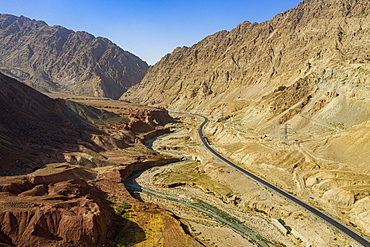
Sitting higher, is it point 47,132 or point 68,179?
point 47,132

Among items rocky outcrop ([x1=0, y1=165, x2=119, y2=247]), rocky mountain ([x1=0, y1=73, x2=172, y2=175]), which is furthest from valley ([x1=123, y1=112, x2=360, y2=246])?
rocky mountain ([x1=0, y1=73, x2=172, y2=175])

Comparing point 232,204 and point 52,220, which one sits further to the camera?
point 232,204

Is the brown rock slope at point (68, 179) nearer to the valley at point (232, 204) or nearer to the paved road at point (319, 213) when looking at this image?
the valley at point (232, 204)

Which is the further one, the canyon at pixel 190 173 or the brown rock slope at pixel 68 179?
the canyon at pixel 190 173

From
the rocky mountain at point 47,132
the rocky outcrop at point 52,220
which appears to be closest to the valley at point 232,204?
the rocky outcrop at point 52,220

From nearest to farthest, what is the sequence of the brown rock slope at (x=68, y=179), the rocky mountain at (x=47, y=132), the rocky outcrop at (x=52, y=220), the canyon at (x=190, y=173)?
1. the rocky outcrop at (x=52, y=220)
2. the brown rock slope at (x=68, y=179)
3. the canyon at (x=190, y=173)
4. the rocky mountain at (x=47, y=132)

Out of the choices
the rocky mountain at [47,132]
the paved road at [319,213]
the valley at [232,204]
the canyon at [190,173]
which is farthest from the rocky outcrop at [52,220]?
the paved road at [319,213]

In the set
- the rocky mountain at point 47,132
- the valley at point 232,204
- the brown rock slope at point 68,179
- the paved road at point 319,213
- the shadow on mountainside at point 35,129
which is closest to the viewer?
the brown rock slope at point 68,179

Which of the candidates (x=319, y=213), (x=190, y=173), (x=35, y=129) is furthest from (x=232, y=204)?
(x=35, y=129)

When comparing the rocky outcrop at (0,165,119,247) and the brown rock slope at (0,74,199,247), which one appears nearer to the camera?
the rocky outcrop at (0,165,119,247)

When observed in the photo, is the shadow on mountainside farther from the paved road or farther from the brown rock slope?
the paved road

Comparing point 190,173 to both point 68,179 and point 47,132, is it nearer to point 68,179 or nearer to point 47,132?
point 68,179

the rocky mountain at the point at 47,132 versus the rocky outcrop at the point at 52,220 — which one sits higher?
the rocky mountain at the point at 47,132
